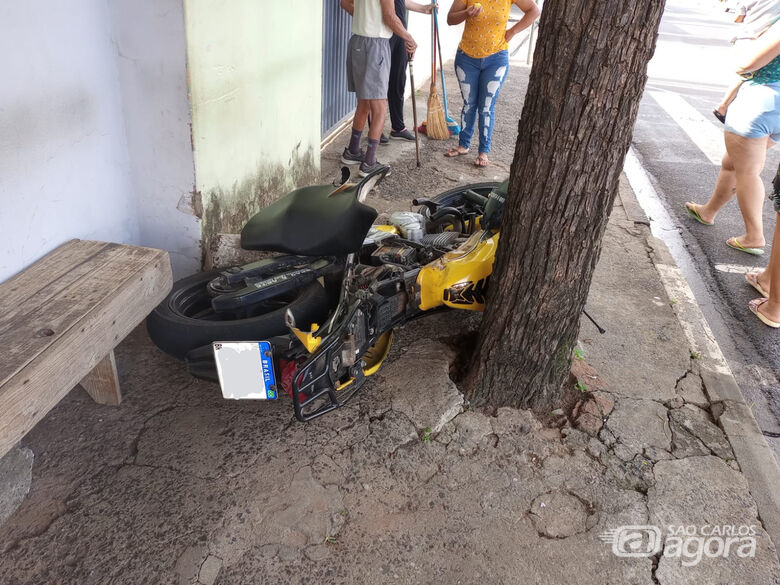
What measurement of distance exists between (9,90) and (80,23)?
546 millimetres

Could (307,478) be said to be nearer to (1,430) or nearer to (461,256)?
(1,430)

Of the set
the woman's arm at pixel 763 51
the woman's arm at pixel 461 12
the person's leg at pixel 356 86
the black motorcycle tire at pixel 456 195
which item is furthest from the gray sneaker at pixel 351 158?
the woman's arm at pixel 763 51

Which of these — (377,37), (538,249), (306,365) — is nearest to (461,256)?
(538,249)

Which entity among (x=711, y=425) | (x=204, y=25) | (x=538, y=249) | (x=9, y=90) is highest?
(x=204, y=25)

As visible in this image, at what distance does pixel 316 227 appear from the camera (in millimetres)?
2682

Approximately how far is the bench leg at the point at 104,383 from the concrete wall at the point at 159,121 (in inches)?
34.2

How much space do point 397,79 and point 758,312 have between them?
4.35 m

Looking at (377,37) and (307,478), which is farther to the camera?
(377,37)

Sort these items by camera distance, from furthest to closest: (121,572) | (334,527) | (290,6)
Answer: (290,6)
(334,527)
(121,572)

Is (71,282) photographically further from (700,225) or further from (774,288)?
(700,225)

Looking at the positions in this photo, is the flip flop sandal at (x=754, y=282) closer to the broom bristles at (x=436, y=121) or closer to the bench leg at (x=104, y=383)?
the broom bristles at (x=436, y=121)

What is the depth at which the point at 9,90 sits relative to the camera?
2246mm

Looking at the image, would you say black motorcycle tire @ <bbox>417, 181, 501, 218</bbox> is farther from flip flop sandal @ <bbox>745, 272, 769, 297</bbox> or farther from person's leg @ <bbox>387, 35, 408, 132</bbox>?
person's leg @ <bbox>387, 35, 408, 132</bbox>

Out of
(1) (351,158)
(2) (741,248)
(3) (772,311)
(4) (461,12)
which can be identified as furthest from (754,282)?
(1) (351,158)
